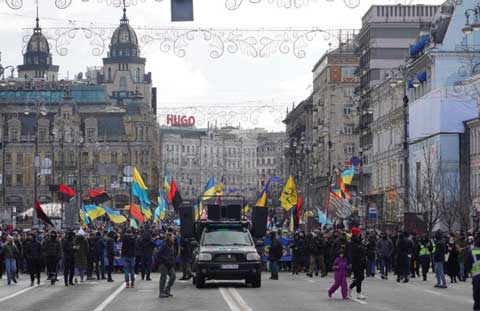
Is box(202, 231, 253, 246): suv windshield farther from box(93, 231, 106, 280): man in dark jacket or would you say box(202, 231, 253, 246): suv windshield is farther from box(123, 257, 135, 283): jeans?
box(93, 231, 106, 280): man in dark jacket

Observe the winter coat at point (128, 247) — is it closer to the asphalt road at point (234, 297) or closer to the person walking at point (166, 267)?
the asphalt road at point (234, 297)

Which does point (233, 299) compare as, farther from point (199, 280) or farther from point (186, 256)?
point (186, 256)

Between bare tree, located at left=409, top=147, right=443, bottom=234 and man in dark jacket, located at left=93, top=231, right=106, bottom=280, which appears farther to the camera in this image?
bare tree, located at left=409, top=147, right=443, bottom=234

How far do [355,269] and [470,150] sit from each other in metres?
56.2

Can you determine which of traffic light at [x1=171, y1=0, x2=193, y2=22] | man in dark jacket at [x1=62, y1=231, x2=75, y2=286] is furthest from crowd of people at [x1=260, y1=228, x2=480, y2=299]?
traffic light at [x1=171, y1=0, x2=193, y2=22]

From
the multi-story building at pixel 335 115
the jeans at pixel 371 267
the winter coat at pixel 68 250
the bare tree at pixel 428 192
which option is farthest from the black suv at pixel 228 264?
the multi-story building at pixel 335 115

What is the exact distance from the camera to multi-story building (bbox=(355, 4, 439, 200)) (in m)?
121

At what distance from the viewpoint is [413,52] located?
99688 mm

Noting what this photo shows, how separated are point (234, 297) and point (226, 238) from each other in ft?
22.1

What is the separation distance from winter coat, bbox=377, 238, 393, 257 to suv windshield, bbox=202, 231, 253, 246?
738 cm

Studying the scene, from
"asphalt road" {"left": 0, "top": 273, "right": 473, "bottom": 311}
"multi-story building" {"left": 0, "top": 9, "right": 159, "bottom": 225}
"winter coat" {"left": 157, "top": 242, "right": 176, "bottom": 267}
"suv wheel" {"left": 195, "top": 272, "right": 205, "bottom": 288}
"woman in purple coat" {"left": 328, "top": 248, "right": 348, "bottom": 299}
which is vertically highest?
"multi-story building" {"left": 0, "top": 9, "right": 159, "bottom": 225}

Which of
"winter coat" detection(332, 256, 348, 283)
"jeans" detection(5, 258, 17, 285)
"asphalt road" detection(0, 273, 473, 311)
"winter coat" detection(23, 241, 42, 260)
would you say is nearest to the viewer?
"asphalt road" detection(0, 273, 473, 311)

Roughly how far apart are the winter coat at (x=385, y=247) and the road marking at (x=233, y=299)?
9438 millimetres

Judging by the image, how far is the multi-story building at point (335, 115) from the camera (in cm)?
14250
